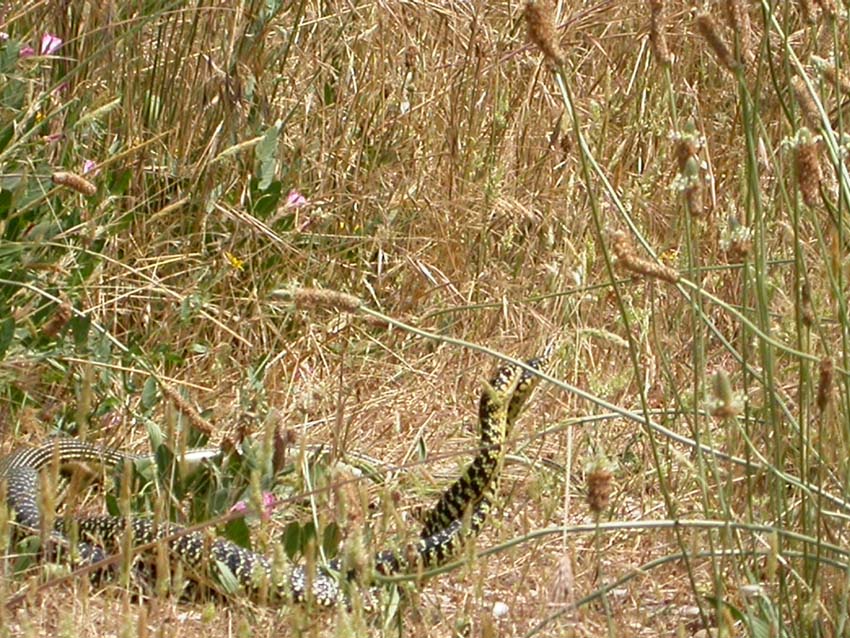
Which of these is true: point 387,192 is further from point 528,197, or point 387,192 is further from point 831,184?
point 831,184

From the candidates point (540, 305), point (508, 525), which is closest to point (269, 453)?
point (508, 525)

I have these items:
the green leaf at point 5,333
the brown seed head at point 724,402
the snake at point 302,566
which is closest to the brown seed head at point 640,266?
the brown seed head at point 724,402

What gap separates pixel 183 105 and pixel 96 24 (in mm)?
342

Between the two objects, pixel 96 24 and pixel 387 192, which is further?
pixel 387 192

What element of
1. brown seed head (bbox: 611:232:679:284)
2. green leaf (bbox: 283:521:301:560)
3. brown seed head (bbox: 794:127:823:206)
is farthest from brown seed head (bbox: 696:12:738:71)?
green leaf (bbox: 283:521:301:560)

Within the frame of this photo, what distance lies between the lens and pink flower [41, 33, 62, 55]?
3946 millimetres

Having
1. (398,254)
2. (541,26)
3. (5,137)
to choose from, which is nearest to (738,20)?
(541,26)

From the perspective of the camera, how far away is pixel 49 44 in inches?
161

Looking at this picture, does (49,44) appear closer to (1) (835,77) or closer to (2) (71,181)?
(2) (71,181)

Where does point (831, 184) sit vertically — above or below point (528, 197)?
above

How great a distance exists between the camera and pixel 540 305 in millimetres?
4457

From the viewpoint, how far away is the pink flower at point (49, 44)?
12.9 ft

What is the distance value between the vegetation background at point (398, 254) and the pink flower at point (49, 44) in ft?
0.07

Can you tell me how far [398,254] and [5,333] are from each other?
1.53m
